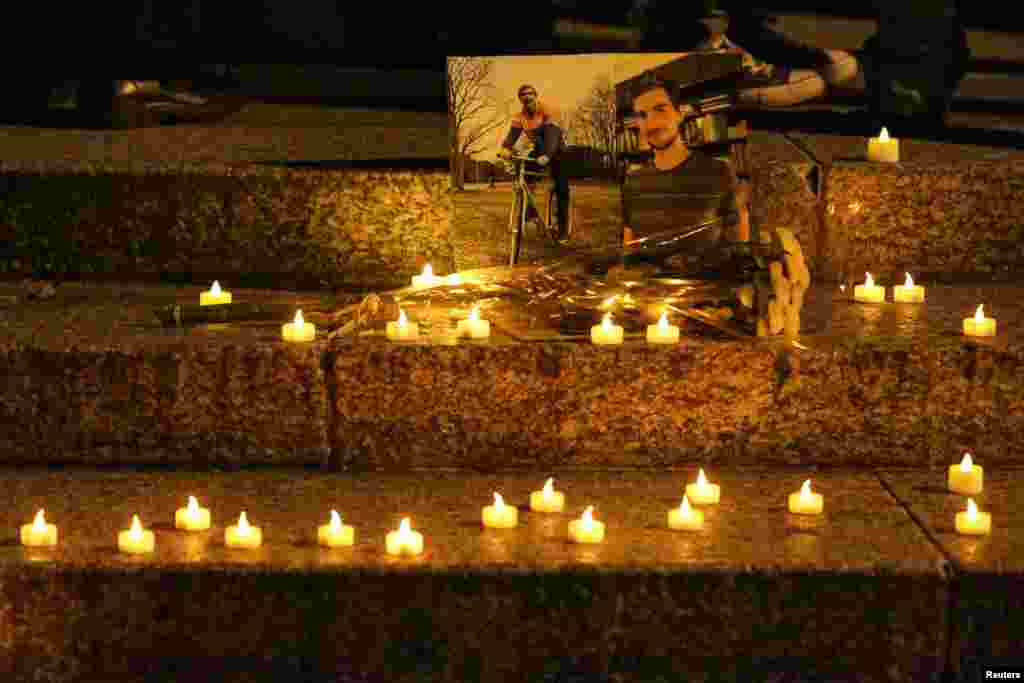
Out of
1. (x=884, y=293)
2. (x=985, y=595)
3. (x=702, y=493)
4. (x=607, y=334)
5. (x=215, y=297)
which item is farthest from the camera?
(x=884, y=293)

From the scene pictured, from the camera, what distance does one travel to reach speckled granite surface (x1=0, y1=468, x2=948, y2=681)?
352 cm

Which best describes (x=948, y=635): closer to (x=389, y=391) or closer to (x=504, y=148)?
(x=389, y=391)

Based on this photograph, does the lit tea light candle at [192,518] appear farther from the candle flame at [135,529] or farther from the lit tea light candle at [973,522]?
the lit tea light candle at [973,522]

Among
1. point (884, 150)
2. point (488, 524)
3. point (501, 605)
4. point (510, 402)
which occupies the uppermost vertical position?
point (884, 150)

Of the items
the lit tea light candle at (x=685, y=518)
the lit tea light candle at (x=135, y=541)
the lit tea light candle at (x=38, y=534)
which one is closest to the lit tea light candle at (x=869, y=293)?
the lit tea light candle at (x=685, y=518)

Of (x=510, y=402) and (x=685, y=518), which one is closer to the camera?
(x=685, y=518)

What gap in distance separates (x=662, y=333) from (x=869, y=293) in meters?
0.77

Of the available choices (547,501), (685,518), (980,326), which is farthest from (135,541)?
(980,326)

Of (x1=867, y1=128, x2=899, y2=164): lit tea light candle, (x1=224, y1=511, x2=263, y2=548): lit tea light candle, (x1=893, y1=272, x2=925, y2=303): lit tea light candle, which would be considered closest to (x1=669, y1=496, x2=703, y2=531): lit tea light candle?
(x1=224, y1=511, x2=263, y2=548): lit tea light candle

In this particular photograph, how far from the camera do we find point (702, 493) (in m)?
3.84

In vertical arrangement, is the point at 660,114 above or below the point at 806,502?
above

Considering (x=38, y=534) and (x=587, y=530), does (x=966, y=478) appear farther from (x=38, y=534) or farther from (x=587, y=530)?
(x=38, y=534)

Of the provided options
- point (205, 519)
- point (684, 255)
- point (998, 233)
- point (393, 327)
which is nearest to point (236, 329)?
point (393, 327)

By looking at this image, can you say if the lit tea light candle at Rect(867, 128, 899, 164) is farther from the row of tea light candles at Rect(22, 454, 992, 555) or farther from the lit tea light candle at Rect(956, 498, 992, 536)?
the lit tea light candle at Rect(956, 498, 992, 536)
